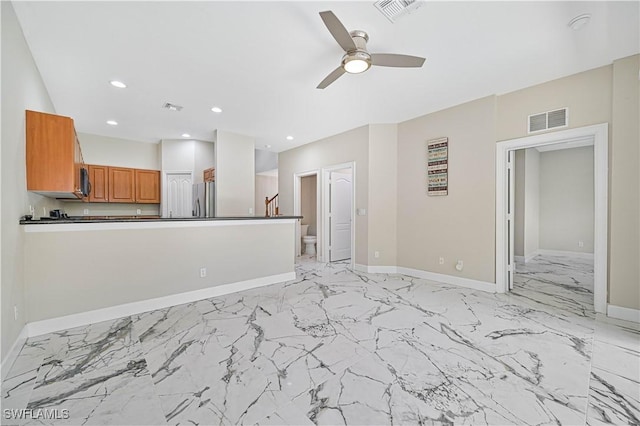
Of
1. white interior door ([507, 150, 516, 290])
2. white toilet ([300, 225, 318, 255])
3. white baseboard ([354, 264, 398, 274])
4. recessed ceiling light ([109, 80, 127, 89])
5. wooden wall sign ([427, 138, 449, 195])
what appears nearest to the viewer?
recessed ceiling light ([109, 80, 127, 89])

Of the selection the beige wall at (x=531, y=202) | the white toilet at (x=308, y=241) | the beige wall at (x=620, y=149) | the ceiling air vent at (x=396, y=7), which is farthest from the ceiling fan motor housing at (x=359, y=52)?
the beige wall at (x=531, y=202)

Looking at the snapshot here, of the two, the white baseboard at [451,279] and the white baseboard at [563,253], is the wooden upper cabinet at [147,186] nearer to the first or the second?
the white baseboard at [451,279]

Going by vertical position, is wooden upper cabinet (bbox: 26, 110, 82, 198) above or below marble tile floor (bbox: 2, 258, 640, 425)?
above

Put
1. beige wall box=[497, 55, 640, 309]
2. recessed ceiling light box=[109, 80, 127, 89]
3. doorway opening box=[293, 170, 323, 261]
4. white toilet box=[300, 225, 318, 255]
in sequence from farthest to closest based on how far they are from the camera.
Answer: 1. white toilet box=[300, 225, 318, 255]
2. doorway opening box=[293, 170, 323, 261]
3. recessed ceiling light box=[109, 80, 127, 89]
4. beige wall box=[497, 55, 640, 309]

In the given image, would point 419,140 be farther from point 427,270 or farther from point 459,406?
point 459,406

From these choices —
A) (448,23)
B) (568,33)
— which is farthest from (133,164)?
(568,33)

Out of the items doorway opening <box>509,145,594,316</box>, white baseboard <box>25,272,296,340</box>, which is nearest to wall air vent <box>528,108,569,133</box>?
doorway opening <box>509,145,594,316</box>

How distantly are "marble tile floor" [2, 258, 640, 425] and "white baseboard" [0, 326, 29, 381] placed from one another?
0.04 m

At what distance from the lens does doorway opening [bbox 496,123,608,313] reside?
2912 millimetres

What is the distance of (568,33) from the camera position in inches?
95.0

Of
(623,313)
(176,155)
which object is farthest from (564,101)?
(176,155)

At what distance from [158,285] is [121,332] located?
69cm

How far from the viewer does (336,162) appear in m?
5.61

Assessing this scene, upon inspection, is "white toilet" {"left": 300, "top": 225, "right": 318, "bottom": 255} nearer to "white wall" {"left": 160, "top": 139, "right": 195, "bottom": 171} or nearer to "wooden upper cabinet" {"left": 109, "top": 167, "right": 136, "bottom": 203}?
"white wall" {"left": 160, "top": 139, "right": 195, "bottom": 171}
